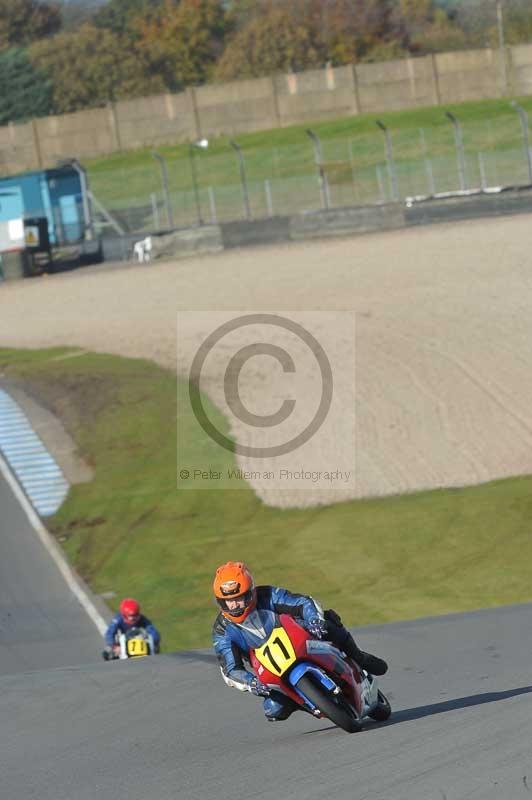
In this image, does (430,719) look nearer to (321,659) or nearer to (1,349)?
(321,659)

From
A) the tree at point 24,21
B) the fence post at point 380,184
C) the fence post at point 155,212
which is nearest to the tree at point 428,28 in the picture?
the tree at point 24,21

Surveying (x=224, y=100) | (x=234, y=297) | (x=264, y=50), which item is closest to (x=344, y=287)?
(x=234, y=297)

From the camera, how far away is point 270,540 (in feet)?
70.5

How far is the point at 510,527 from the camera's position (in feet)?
66.4

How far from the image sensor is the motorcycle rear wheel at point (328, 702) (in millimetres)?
8141

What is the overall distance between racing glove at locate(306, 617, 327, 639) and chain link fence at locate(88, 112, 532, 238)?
1563 inches

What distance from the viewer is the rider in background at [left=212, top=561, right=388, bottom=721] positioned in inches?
326

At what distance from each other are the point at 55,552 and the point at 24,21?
346ft

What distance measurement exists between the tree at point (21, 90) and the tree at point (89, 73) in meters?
1.18

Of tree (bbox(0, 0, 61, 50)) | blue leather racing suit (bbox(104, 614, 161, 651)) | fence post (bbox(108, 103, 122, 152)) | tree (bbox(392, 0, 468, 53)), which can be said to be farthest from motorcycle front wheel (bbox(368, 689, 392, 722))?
tree (bbox(0, 0, 61, 50))

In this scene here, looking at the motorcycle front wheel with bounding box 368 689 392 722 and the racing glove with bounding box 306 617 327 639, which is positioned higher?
the racing glove with bounding box 306 617 327 639

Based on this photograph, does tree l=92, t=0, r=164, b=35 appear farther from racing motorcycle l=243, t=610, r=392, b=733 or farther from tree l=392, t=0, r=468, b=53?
racing motorcycle l=243, t=610, r=392, b=733

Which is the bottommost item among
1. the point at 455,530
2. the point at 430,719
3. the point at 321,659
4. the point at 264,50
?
the point at 455,530

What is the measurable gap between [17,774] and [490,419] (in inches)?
661
